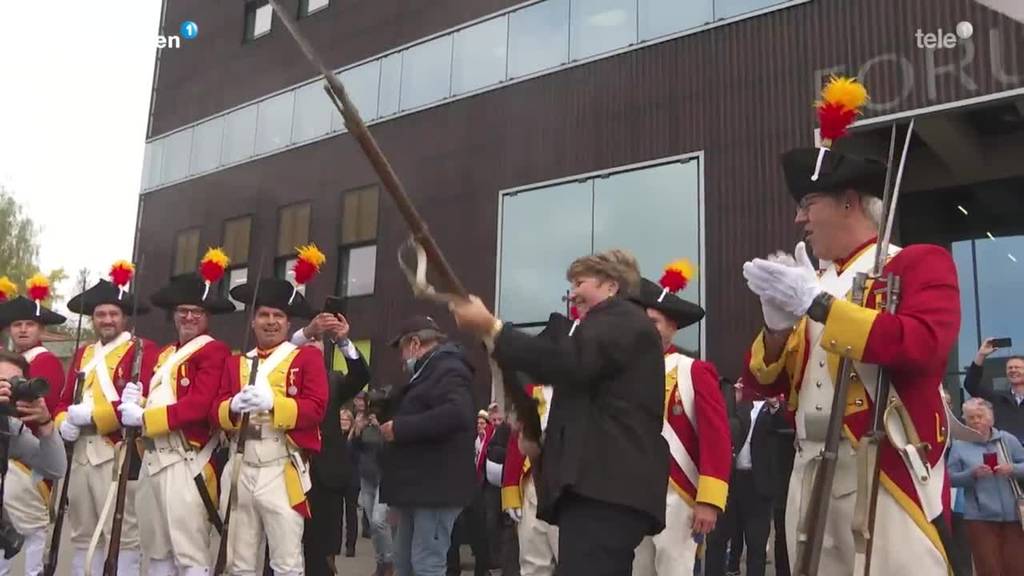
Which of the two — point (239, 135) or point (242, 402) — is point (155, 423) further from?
point (239, 135)

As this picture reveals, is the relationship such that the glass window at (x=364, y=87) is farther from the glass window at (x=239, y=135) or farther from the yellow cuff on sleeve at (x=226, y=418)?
the yellow cuff on sleeve at (x=226, y=418)

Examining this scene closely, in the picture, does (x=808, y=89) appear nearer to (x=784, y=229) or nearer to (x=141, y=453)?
(x=784, y=229)

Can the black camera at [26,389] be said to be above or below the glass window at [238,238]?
below

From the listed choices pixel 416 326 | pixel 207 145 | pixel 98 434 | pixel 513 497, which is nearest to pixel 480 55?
pixel 207 145

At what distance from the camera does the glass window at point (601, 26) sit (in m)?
13.0

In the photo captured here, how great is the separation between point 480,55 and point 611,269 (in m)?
11.9

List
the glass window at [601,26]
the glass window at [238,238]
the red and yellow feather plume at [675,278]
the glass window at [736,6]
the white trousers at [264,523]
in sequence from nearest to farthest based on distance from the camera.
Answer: the white trousers at [264,523], the red and yellow feather plume at [675,278], the glass window at [736,6], the glass window at [601,26], the glass window at [238,238]

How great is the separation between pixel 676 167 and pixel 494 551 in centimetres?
580

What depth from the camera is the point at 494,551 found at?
9.55m

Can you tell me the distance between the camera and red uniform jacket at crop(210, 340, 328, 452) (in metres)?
5.43

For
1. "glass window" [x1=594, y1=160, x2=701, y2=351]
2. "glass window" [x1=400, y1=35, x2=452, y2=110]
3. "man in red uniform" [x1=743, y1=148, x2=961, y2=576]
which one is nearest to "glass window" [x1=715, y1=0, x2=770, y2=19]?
"glass window" [x1=594, y1=160, x2=701, y2=351]

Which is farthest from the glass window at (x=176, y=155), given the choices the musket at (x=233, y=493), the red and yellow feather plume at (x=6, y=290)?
the musket at (x=233, y=493)

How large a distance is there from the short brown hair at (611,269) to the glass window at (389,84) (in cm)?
1299

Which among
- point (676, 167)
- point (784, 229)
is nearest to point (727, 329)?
point (784, 229)
